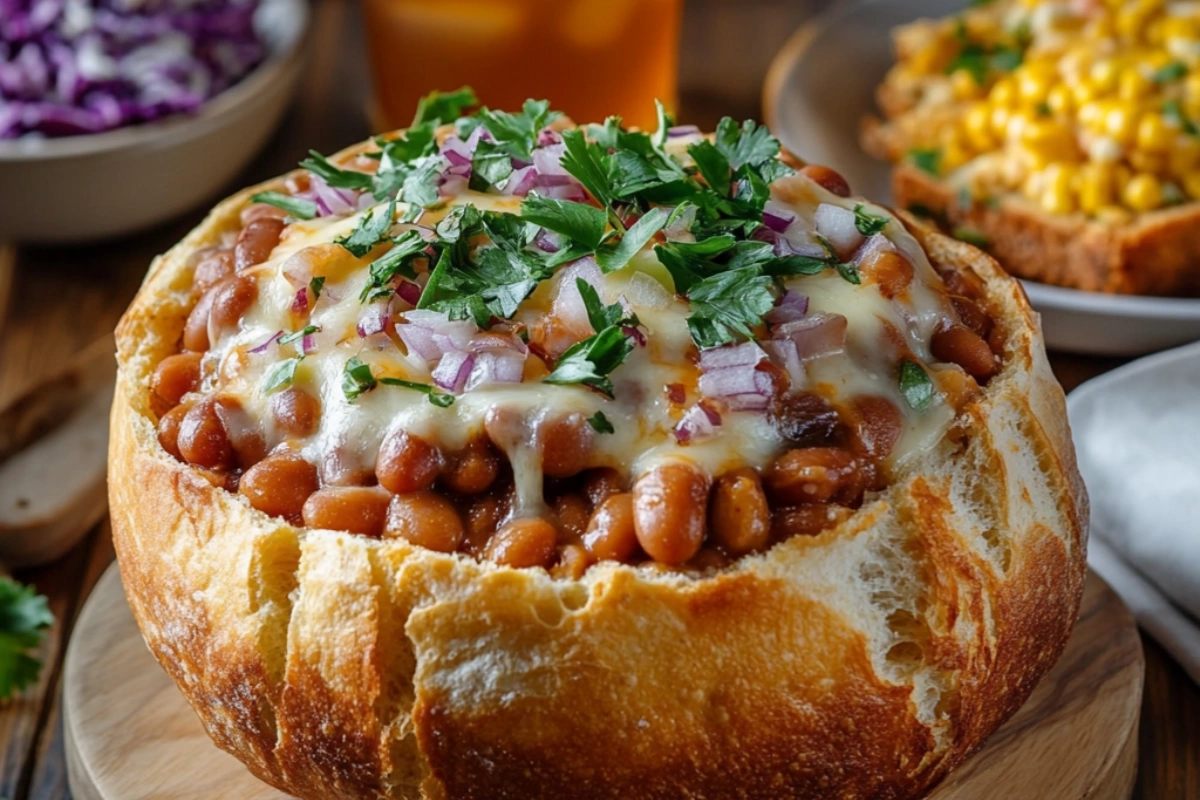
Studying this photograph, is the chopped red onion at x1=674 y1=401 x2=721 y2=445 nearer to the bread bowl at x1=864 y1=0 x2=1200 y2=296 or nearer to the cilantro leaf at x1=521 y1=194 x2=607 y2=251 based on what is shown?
the cilantro leaf at x1=521 y1=194 x2=607 y2=251

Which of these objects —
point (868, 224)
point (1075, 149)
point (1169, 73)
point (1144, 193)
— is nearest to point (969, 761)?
point (868, 224)

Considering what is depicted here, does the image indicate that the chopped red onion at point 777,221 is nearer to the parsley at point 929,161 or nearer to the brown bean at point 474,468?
the brown bean at point 474,468

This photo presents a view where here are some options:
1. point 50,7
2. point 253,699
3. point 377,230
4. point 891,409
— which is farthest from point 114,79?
point 891,409

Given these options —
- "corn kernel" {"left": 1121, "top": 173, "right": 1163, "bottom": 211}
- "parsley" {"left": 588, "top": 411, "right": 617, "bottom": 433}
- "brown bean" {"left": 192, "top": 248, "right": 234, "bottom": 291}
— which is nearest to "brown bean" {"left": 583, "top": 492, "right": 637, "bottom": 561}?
"parsley" {"left": 588, "top": 411, "right": 617, "bottom": 433}

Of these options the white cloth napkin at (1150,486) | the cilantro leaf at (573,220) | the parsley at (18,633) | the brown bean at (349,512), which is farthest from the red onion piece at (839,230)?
the parsley at (18,633)

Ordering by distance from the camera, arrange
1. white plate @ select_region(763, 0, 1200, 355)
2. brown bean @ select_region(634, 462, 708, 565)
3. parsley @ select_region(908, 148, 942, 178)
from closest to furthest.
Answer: brown bean @ select_region(634, 462, 708, 565) < white plate @ select_region(763, 0, 1200, 355) < parsley @ select_region(908, 148, 942, 178)

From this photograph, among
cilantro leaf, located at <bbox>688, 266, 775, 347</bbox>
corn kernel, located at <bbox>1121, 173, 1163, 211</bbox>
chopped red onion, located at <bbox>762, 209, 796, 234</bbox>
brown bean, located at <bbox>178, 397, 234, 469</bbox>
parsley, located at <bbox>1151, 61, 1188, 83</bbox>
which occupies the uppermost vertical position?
cilantro leaf, located at <bbox>688, 266, 775, 347</bbox>
